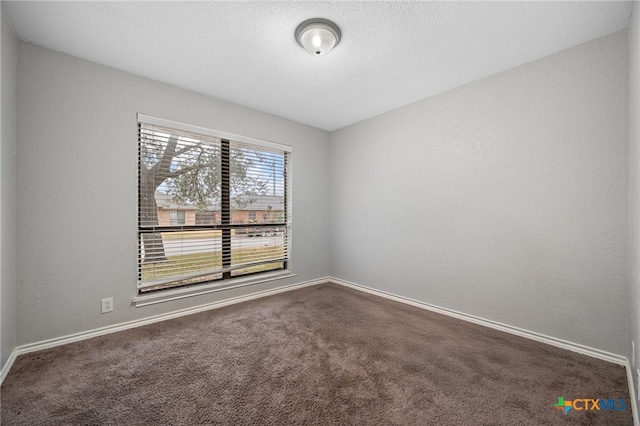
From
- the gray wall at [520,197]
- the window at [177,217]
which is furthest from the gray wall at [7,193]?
the gray wall at [520,197]

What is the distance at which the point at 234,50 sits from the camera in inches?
87.1

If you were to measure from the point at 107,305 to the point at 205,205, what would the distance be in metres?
1.29

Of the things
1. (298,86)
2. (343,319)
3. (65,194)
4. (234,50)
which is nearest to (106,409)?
(65,194)

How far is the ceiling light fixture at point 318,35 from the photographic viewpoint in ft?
6.20

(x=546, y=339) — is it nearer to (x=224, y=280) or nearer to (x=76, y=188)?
(x=224, y=280)

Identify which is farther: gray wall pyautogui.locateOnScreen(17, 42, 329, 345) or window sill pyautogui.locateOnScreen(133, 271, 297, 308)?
window sill pyautogui.locateOnScreen(133, 271, 297, 308)

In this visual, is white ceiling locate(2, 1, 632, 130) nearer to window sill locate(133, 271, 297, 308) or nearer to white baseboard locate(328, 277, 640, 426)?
window sill locate(133, 271, 297, 308)

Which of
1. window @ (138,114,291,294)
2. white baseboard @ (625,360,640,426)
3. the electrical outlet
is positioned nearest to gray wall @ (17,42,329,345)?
the electrical outlet

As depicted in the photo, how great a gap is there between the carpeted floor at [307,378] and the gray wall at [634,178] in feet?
1.49

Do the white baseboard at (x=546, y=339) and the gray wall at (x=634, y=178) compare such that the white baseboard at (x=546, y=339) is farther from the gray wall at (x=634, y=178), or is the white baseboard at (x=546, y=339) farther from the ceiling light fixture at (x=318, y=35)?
the ceiling light fixture at (x=318, y=35)

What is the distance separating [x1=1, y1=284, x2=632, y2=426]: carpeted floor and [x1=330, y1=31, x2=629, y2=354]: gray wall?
40cm

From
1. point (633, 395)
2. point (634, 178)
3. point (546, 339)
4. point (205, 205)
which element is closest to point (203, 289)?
point (205, 205)

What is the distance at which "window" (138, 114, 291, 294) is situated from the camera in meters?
2.71

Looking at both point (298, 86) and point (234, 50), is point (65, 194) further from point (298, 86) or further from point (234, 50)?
point (298, 86)
